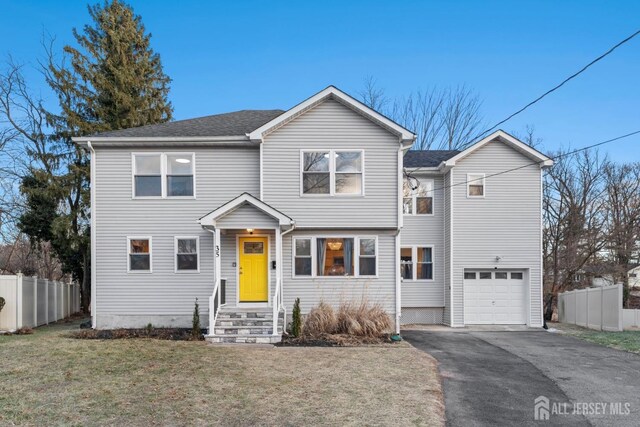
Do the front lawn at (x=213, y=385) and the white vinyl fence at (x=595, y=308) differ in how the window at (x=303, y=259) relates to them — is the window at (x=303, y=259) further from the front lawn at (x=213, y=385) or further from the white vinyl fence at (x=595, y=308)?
the white vinyl fence at (x=595, y=308)

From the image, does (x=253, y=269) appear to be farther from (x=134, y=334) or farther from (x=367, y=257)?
(x=134, y=334)

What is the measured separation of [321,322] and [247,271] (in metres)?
2.80

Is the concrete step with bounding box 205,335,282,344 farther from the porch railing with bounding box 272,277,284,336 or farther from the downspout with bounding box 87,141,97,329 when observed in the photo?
the downspout with bounding box 87,141,97,329

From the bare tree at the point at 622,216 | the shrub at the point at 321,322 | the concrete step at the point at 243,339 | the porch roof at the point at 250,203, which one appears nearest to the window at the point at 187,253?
the porch roof at the point at 250,203

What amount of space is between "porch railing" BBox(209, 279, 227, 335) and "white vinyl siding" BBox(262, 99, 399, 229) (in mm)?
2896

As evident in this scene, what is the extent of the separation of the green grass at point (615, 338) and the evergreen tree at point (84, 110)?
18580mm

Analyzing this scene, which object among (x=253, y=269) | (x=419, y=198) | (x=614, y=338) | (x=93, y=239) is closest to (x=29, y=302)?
(x=93, y=239)

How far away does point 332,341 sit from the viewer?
35.4 feet

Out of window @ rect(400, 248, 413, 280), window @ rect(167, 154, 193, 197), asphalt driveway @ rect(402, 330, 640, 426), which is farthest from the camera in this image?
window @ rect(400, 248, 413, 280)

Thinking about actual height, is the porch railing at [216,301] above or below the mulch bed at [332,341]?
above

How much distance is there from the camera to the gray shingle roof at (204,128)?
13.1 meters

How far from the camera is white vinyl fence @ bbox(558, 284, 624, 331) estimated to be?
14352 mm

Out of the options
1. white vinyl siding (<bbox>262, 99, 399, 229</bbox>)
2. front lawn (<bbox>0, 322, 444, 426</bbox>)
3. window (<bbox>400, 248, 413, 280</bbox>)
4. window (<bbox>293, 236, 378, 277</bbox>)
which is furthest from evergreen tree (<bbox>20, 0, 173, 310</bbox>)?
window (<bbox>400, 248, 413, 280</bbox>)

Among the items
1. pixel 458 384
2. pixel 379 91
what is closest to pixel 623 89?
pixel 379 91
